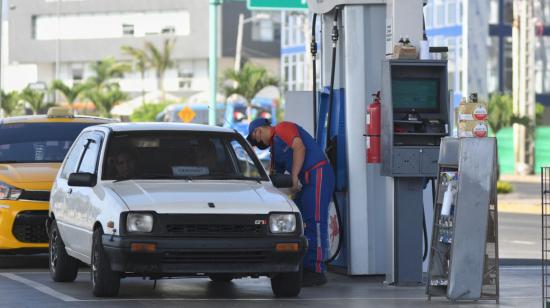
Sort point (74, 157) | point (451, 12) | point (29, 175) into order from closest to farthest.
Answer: point (74, 157), point (29, 175), point (451, 12)

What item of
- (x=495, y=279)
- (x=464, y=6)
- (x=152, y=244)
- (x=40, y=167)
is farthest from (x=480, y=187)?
(x=464, y=6)

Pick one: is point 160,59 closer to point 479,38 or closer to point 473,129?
point 479,38

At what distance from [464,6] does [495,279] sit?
200ft

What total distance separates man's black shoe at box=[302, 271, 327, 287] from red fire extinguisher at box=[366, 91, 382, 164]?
1.17 meters

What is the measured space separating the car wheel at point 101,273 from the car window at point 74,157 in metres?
1.88

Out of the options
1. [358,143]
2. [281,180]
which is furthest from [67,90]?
[281,180]

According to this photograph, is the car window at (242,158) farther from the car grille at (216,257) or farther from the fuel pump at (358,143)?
the car grille at (216,257)

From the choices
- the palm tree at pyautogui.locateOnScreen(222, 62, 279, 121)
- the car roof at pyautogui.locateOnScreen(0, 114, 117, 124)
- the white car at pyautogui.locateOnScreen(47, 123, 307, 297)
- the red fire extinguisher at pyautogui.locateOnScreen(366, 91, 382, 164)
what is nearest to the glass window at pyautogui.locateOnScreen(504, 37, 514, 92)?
the palm tree at pyautogui.locateOnScreen(222, 62, 279, 121)

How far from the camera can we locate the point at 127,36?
113562 millimetres

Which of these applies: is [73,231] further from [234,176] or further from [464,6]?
[464,6]

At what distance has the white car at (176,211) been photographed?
37.8 ft

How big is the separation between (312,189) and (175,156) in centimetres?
148

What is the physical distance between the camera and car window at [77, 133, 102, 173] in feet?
43.0

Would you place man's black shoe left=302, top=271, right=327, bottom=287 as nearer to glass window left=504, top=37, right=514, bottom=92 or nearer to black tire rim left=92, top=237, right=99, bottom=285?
black tire rim left=92, top=237, right=99, bottom=285
